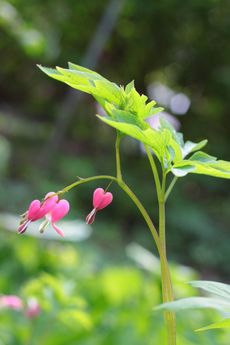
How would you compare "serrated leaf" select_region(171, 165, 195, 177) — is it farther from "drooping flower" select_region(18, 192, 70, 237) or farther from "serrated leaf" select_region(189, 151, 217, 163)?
"drooping flower" select_region(18, 192, 70, 237)

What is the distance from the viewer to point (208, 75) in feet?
26.3

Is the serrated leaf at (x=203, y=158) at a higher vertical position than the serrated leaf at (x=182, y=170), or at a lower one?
higher

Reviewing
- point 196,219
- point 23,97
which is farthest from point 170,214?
point 23,97

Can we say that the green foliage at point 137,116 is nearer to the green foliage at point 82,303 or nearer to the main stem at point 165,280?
the main stem at point 165,280

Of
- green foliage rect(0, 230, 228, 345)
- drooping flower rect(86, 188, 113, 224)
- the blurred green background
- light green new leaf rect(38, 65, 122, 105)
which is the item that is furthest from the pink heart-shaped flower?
the blurred green background

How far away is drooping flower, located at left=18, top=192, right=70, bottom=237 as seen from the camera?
1.86ft

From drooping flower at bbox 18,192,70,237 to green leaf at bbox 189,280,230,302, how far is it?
0.54ft

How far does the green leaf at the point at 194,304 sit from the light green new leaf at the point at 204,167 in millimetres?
109

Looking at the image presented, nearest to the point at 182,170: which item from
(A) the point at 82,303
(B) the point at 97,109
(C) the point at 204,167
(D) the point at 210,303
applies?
(C) the point at 204,167

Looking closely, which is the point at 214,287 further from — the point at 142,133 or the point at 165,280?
the point at 142,133

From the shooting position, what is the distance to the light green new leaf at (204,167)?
1.61 ft

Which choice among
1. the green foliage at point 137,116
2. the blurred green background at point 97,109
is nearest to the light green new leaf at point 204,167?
the green foliage at point 137,116

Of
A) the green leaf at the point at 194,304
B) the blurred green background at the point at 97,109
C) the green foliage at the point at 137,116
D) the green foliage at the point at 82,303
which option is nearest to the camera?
the green leaf at the point at 194,304

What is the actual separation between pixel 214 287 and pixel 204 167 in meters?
0.10
